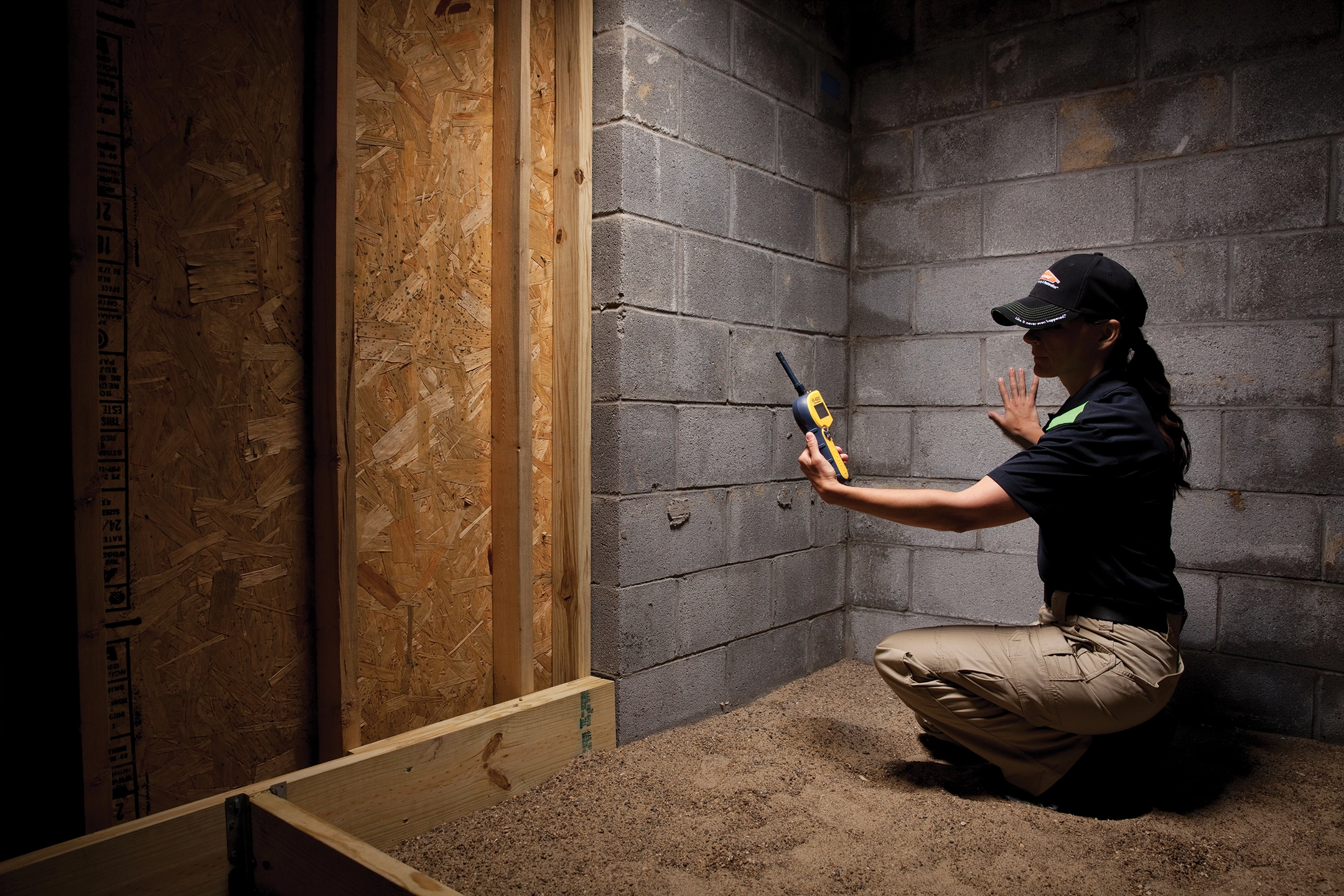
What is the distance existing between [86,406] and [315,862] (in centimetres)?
88

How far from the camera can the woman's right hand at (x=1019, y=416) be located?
2457mm

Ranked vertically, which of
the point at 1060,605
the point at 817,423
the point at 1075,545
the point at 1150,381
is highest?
the point at 1150,381

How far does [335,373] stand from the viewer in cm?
182

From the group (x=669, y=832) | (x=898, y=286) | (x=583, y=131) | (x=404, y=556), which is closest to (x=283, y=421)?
(x=404, y=556)

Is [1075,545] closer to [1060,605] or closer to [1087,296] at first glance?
[1060,605]

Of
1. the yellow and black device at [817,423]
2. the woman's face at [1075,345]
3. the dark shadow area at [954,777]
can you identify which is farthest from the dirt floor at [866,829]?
the woman's face at [1075,345]

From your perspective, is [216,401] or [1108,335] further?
[1108,335]

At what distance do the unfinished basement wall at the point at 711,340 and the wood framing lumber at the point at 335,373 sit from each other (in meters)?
0.70

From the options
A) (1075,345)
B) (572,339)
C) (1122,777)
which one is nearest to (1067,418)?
(1075,345)

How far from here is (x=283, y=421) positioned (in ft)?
6.06

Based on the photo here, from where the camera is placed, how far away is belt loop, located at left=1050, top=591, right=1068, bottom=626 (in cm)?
205

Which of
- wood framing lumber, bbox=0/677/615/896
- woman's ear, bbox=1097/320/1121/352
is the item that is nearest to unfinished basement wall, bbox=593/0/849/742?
wood framing lumber, bbox=0/677/615/896

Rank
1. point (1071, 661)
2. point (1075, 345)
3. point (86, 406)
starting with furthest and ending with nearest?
point (1075, 345)
point (1071, 661)
point (86, 406)

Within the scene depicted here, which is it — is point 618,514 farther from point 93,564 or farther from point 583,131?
point 93,564
